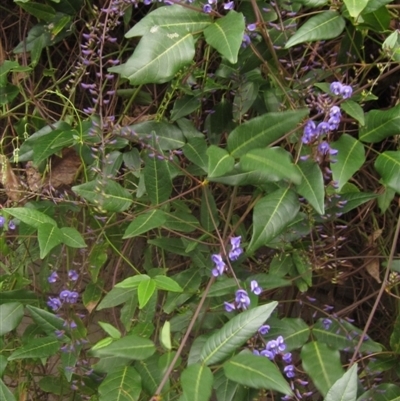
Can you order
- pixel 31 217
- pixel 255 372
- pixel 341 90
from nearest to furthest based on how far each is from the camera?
pixel 255 372, pixel 341 90, pixel 31 217

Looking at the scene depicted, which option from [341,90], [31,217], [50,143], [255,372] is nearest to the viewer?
[255,372]

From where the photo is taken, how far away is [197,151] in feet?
3.37

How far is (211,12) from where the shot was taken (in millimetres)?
928

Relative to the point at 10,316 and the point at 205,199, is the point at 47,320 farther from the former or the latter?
the point at 205,199

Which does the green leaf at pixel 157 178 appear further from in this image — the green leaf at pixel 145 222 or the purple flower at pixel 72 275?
the purple flower at pixel 72 275

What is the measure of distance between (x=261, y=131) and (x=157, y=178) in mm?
190

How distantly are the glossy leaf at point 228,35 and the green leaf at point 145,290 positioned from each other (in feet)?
1.07

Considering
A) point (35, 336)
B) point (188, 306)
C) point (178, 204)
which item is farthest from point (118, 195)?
point (35, 336)

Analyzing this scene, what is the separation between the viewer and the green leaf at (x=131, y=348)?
0.83 m

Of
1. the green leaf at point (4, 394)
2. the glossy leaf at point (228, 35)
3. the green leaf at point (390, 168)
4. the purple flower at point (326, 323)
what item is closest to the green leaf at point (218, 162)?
the glossy leaf at point (228, 35)

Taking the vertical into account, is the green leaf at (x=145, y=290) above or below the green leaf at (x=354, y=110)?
below

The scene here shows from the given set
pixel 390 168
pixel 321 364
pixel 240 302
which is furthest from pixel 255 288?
pixel 390 168

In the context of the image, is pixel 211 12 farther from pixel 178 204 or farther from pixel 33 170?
pixel 33 170

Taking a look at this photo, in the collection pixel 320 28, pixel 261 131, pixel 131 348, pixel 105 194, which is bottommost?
pixel 131 348
